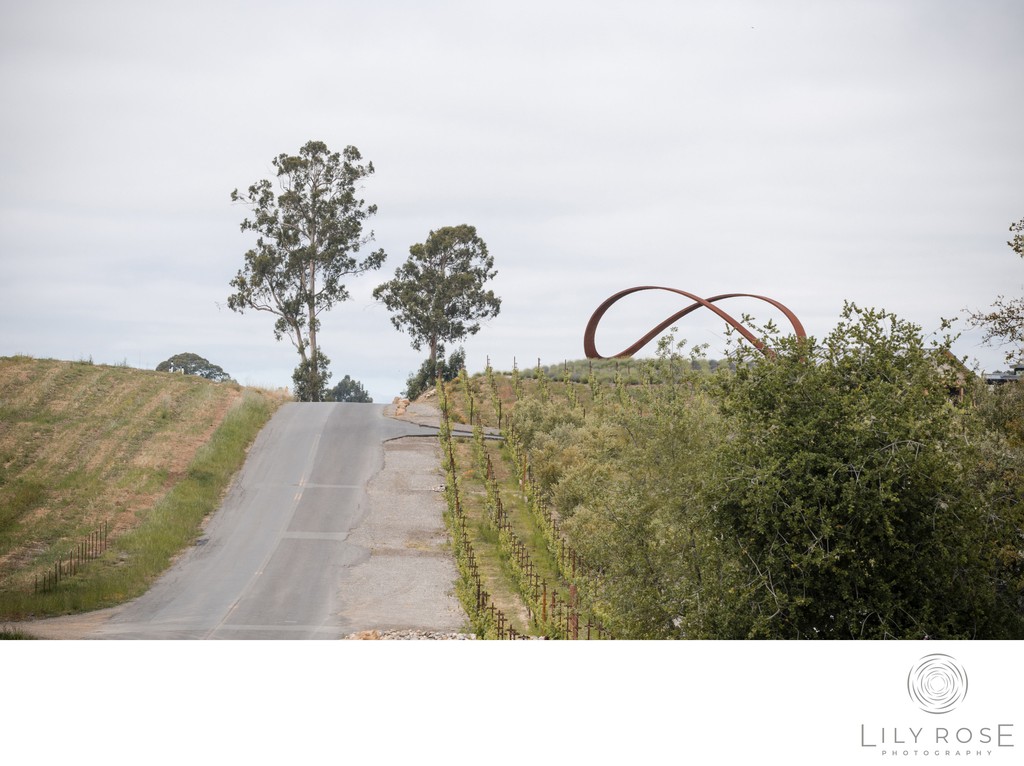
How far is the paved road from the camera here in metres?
14.9

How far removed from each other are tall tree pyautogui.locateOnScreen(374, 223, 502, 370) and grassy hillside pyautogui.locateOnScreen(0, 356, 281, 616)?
5726mm

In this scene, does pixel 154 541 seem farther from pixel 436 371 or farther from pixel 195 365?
pixel 195 365

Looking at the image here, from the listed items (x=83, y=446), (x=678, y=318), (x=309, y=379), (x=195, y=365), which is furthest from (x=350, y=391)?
(x=678, y=318)

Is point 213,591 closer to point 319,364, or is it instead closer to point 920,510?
point 920,510

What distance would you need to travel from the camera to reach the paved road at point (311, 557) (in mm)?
14945

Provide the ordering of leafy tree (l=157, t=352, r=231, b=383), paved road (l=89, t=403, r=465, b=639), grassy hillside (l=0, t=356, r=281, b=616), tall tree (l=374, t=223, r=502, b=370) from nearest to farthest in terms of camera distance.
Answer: paved road (l=89, t=403, r=465, b=639) → grassy hillside (l=0, t=356, r=281, b=616) → tall tree (l=374, t=223, r=502, b=370) → leafy tree (l=157, t=352, r=231, b=383)

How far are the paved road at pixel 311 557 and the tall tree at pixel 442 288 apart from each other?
7871 millimetres

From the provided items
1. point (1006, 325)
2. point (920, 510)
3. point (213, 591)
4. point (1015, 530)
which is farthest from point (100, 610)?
point (1006, 325)

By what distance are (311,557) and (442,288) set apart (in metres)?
17.0

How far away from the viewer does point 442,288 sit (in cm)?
3384

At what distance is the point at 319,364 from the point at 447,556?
20332 millimetres

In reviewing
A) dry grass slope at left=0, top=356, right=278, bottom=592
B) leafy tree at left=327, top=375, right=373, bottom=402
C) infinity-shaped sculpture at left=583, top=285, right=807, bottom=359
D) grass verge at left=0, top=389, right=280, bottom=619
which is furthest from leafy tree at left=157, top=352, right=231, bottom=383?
infinity-shaped sculpture at left=583, top=285, right=807, bottom=359
